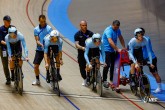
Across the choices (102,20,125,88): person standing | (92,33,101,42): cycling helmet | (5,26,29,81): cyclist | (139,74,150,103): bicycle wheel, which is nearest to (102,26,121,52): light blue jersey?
(102,20,125,88): person standing

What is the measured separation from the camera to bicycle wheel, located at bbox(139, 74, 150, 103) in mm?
8752

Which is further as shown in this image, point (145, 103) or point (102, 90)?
point (102, 90)

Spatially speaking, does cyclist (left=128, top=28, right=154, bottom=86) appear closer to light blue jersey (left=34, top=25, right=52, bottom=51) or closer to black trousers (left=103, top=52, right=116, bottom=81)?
black trousers (left=103, top=52, right=116, bottom=81)

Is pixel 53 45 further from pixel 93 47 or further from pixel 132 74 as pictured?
pixel 132 74

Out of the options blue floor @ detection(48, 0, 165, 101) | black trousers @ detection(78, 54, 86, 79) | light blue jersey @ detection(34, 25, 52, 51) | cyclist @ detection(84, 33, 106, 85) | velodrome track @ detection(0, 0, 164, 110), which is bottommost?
velodrome track @ detection(0, 0, 164, 110)

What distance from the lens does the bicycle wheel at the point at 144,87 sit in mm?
8752

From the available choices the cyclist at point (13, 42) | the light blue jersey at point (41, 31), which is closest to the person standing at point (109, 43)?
the light blue jersey at point (41, 31)

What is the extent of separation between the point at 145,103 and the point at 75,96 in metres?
1.48

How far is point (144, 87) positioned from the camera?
880 centimetres

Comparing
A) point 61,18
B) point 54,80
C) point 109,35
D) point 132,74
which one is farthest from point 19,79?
point 61,18

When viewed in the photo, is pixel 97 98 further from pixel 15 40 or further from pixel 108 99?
pixel 15 40

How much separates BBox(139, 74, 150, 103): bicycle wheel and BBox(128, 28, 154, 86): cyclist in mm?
286

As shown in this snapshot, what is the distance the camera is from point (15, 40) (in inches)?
346

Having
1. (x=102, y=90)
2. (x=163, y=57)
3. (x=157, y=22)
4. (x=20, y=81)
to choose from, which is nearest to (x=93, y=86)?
(x=102, y=90)
